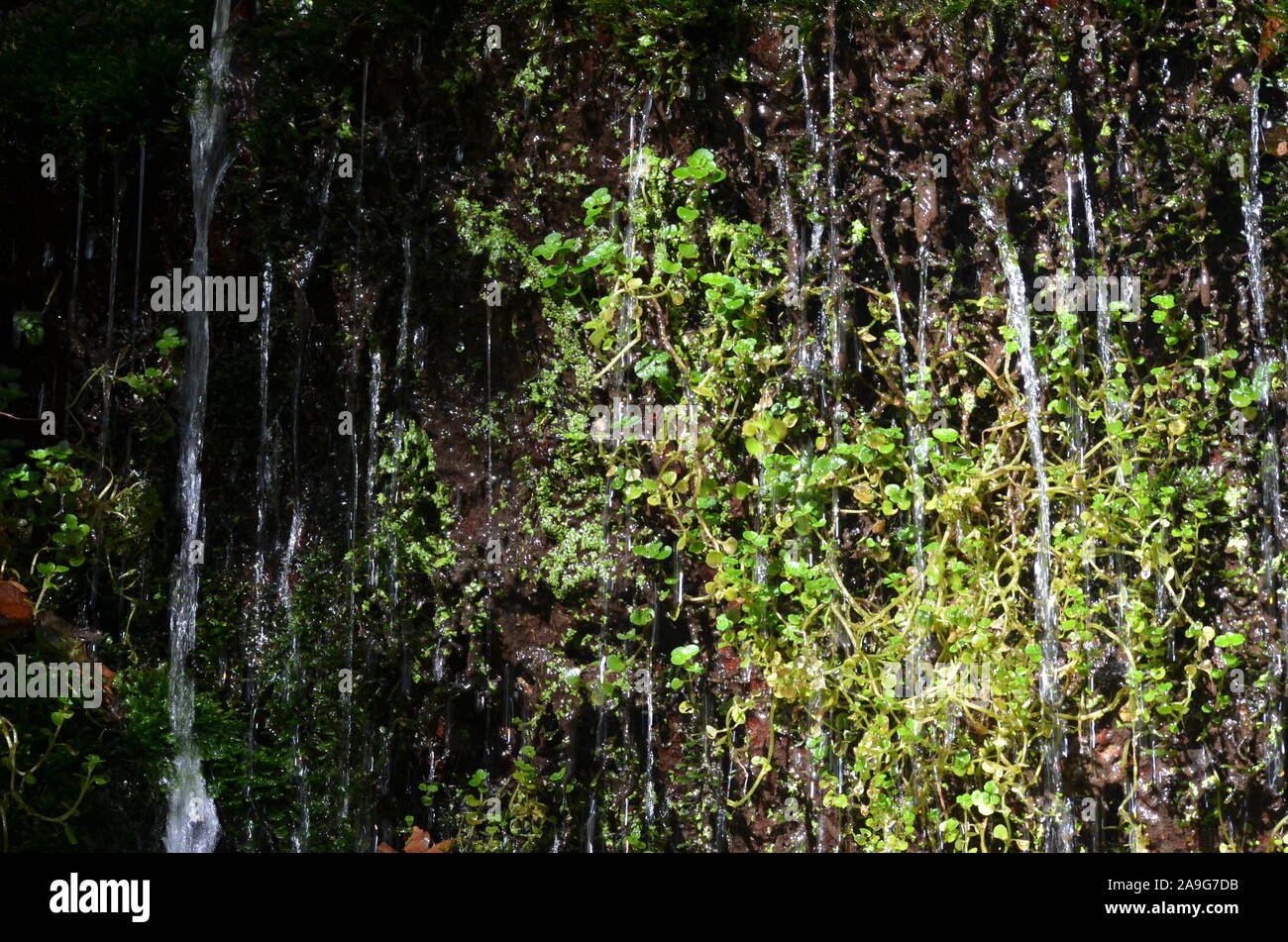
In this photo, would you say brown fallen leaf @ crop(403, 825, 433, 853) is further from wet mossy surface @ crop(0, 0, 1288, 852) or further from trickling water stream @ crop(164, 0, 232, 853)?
trickling water stream @ crop(164, 0, 232, 853)

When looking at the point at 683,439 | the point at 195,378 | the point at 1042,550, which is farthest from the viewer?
the point at 195,378

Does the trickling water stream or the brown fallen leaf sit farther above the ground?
the trickling water stream

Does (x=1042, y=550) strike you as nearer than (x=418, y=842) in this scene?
Yes

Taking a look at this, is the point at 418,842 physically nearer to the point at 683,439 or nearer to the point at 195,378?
the point at 683,439

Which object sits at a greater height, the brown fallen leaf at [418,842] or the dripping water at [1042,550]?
the dripping water at [1042,550]

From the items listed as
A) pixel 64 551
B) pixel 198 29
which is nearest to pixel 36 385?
pixel 64 551

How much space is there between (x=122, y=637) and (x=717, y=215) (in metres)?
2.39

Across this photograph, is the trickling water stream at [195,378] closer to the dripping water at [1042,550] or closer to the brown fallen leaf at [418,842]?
the brown fallen leaf at [418,842]

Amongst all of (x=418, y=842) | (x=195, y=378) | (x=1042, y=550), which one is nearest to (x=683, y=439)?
(x=1042, y=550)

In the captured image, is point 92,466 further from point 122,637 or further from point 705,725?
point 705,725

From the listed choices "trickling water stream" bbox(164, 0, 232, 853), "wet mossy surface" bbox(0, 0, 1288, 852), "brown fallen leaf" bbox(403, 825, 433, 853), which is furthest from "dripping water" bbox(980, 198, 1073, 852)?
"trickling water stream" bbox(164, 0, 232, 853)

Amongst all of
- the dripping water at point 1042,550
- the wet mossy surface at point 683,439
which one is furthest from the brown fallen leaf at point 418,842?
the dripping water at point 1042,550

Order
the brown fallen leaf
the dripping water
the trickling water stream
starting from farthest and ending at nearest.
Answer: the trickling water stream → the brown fallen leaf → the dripping water

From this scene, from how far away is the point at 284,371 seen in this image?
3797mm
